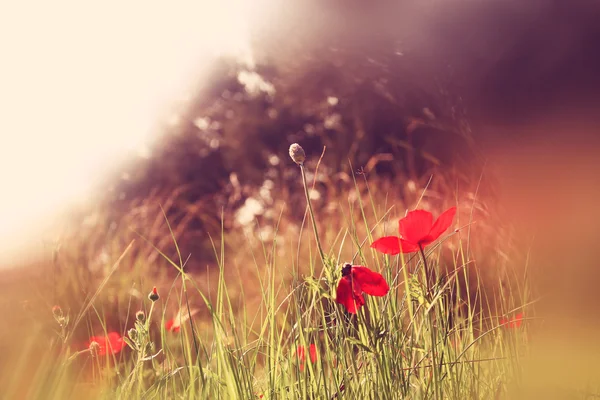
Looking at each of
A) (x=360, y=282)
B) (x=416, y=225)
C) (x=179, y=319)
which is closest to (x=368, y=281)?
(x=360, y=282)

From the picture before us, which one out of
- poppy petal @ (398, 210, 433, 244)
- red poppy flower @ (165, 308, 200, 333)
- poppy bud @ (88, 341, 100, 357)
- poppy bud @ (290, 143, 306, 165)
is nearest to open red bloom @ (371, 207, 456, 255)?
poppy petal @ (398, 210, 433, 244)

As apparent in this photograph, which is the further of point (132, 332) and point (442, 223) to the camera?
point (132, 332)

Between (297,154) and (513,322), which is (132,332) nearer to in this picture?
(297,154)

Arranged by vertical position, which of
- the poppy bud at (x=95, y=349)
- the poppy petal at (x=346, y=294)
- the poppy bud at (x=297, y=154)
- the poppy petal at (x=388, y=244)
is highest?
the poppy bud at (x=297, y=154)

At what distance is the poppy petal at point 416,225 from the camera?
2.78 ft

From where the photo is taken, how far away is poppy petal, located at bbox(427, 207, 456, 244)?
32.6 inches

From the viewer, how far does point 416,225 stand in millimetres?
849

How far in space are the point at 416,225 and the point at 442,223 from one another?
4cm

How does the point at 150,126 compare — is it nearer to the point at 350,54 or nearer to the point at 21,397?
the point at 350,54

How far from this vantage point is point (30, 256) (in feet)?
7.48

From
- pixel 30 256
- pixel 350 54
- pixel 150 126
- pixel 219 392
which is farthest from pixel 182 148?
pixel 219 392

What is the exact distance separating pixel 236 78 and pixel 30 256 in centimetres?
656

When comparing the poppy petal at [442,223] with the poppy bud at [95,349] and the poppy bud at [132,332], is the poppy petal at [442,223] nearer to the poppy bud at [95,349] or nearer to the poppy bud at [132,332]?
the poppy bud at [132,332]

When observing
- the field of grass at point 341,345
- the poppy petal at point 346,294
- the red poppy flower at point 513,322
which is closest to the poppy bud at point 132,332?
the field of grass at point 341,345
